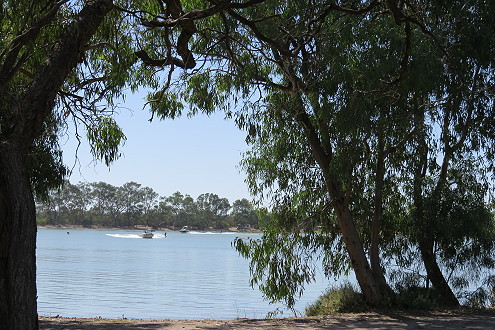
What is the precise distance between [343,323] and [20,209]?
4.51m

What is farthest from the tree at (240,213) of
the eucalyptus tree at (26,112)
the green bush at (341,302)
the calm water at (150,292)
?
the eucalyptus tree at (26,112)

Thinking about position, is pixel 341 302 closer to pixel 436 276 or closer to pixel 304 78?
pixel 436 276

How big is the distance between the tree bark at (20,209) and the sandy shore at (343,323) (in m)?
2.79

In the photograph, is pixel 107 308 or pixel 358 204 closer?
pixel 358 204

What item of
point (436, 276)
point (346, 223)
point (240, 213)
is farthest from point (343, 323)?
point (240, 213)

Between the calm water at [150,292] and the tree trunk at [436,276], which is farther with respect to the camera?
the calm water at [150,292]

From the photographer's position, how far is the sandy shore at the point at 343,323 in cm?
751

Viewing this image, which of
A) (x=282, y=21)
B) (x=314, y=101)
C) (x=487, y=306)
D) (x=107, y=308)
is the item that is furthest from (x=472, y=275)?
(x=107, y=308)

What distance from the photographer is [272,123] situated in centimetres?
977

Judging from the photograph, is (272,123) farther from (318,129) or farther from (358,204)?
(358,204)

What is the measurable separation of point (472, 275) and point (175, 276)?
659 inches

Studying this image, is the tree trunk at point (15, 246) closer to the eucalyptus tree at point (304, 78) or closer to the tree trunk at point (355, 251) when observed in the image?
the eucalyptus tree at point (304, 78)

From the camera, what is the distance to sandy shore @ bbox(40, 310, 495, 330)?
296 inches

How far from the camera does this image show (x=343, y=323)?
25.8 ft
